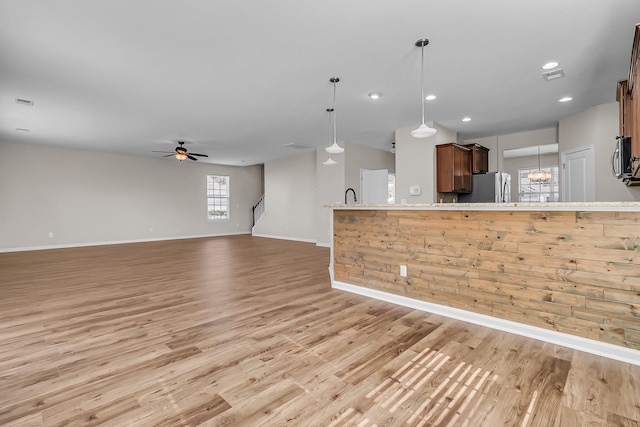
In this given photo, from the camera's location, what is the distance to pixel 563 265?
2.42 m

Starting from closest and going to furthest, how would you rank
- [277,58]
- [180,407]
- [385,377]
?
[180,407]
[385,377]
[277,58]

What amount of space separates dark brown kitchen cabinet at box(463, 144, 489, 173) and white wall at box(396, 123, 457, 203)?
1.70 ft

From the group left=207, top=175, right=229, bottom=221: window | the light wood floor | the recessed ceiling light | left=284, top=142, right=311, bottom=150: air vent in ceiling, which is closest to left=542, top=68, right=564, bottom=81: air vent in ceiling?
the light wood floor

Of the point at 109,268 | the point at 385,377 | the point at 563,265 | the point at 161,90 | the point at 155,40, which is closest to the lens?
the point at 385,377

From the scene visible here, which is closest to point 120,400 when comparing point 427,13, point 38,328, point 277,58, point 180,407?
point 180,407

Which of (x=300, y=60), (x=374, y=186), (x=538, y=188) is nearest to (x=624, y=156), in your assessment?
(x=300, y=60)

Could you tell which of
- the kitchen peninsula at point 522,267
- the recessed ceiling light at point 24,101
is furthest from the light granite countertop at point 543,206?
the recessed ceiling light at point 24,101

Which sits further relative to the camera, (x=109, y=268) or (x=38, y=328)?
(x=109, y=268)

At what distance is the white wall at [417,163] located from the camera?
596 centimetres

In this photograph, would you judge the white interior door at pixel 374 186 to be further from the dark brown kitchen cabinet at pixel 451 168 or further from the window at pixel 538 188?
the window at pixel 538 188

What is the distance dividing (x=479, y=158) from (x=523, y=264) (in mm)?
4658

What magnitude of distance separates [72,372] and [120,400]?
60cm

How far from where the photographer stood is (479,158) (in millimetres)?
6594

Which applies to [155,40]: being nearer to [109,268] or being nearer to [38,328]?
[38,328]
